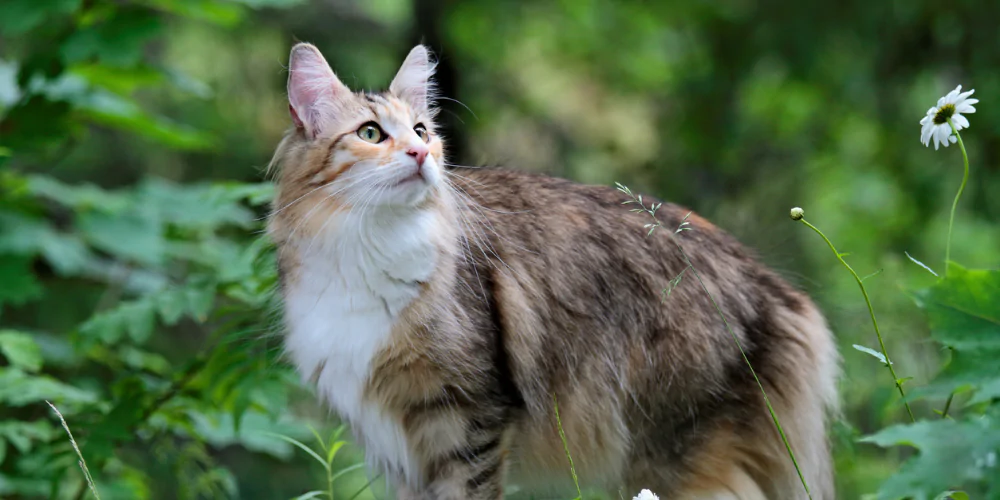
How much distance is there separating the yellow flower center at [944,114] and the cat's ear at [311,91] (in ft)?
5.29

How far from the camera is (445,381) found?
2.70m

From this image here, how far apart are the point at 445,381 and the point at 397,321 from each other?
8.7 inches

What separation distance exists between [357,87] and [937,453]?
2153mm

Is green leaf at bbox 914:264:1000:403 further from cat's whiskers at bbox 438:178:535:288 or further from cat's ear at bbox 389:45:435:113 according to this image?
cat's ear at bbox 389:45:435:113

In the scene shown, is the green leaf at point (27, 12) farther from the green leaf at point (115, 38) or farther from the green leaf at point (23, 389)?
the green leaf at point (23, 389)

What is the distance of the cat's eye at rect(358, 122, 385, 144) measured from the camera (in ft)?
8.89

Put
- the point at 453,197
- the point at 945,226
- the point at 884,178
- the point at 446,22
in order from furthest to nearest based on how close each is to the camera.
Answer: the point at 945,226 → the point at 884,178 → the point at 446,22 → the point at 453,197

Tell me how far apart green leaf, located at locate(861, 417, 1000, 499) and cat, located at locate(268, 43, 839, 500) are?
4.04 feet

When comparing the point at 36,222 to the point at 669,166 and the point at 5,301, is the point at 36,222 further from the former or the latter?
the point at 669,166

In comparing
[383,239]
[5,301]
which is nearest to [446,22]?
[5,301]

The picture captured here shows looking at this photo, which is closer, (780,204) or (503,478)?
(503,478)

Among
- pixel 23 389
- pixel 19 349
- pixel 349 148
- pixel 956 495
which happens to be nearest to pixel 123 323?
pixel 19 349

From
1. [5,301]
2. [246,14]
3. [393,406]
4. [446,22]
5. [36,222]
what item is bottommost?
[5,301]

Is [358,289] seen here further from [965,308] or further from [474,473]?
[965,308]
